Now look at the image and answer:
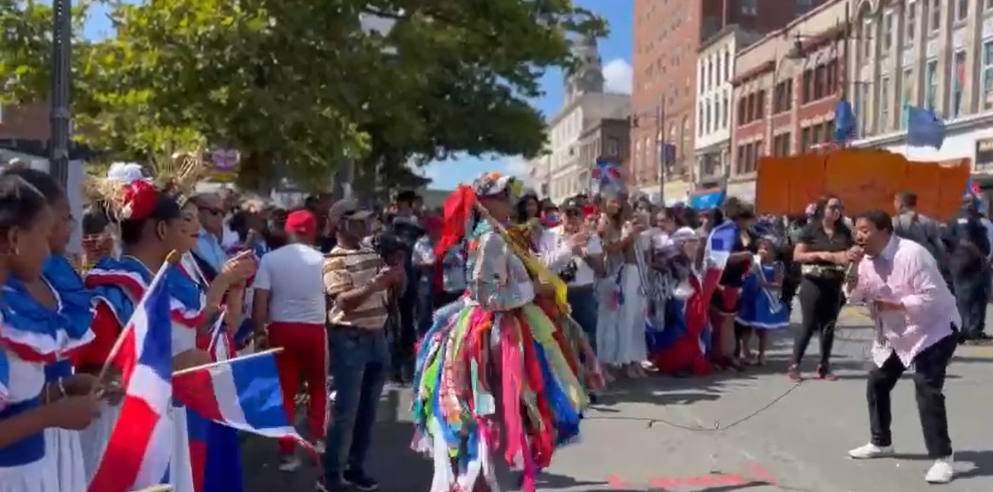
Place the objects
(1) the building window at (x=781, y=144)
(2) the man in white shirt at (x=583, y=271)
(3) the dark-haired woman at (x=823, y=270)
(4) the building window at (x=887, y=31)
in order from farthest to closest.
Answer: (1) the building window at (x=781, y=144)
(4) the building window at (x=887, y=31)
(3) the dark-haired woman at (x=823, y=270)
(2) the man in white shirt at (x=583, y=271)

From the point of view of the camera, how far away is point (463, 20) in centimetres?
1672

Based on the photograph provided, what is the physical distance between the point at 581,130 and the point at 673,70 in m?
34.4

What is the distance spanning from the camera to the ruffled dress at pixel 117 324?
384 centimetres

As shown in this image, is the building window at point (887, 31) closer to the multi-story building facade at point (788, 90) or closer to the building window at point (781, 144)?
the multi-story building facade at point (788, 90)

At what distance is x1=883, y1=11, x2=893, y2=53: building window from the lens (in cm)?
3931

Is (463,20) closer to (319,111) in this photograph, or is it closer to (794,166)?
(319,111)

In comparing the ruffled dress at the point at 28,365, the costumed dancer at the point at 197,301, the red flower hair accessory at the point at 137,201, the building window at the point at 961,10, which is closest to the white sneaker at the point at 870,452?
the costumed dancer at the point at 197,301

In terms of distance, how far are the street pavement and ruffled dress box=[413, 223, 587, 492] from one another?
480 millimetres

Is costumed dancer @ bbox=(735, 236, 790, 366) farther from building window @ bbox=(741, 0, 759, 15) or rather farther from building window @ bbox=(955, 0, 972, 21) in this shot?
building window @ bbox=(741, 0, 759, 15)

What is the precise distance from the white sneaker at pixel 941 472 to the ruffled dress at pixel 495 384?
2442 millimetres

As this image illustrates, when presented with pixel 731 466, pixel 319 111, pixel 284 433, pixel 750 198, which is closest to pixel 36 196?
pixel 284 433

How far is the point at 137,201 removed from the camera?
13.4 feet

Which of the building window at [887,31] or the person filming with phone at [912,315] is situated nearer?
the person filming with phone at [912,315]

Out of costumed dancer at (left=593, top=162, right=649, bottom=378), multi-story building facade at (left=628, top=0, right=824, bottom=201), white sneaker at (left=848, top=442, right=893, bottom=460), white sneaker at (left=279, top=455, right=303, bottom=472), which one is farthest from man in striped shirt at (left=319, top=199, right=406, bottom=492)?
multi-story building facade at (left=628, top=0, right=824, bottom=201)
